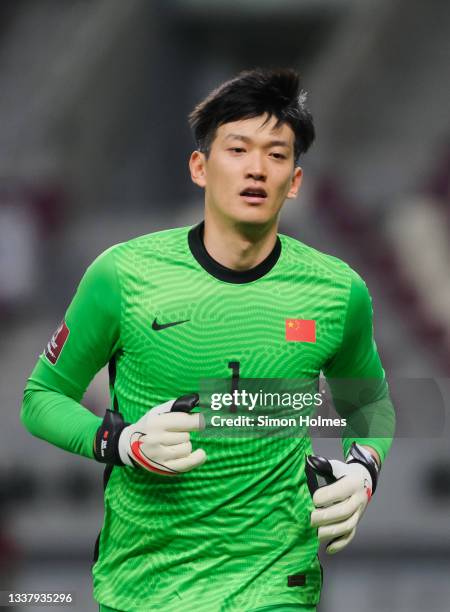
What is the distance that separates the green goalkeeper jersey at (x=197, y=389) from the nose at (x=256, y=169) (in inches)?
10.5

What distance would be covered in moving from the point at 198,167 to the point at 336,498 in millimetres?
1108

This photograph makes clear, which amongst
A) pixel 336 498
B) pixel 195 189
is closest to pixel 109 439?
pixel 336 498

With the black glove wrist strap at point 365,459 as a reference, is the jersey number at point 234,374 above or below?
above

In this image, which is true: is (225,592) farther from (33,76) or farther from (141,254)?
(33,76)

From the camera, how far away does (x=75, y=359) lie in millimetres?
3154

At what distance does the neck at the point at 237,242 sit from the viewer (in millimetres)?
3180

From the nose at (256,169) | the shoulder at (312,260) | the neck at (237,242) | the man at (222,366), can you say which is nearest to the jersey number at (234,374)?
the man at (222,366)

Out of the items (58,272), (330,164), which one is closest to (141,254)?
(58,272)

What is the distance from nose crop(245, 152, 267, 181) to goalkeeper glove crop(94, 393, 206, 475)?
71 cm

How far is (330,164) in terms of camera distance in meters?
8.34

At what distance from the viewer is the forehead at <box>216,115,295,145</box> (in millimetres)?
3172

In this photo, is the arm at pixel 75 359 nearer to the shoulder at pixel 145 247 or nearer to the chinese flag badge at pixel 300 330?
the shoulder at pixel 145 247

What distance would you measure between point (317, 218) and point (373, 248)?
536 millimetres

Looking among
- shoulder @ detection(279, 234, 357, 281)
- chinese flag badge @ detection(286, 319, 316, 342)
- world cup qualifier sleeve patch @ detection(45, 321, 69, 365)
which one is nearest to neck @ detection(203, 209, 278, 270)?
shoulder @ detection(279, 234, 357, 281)
